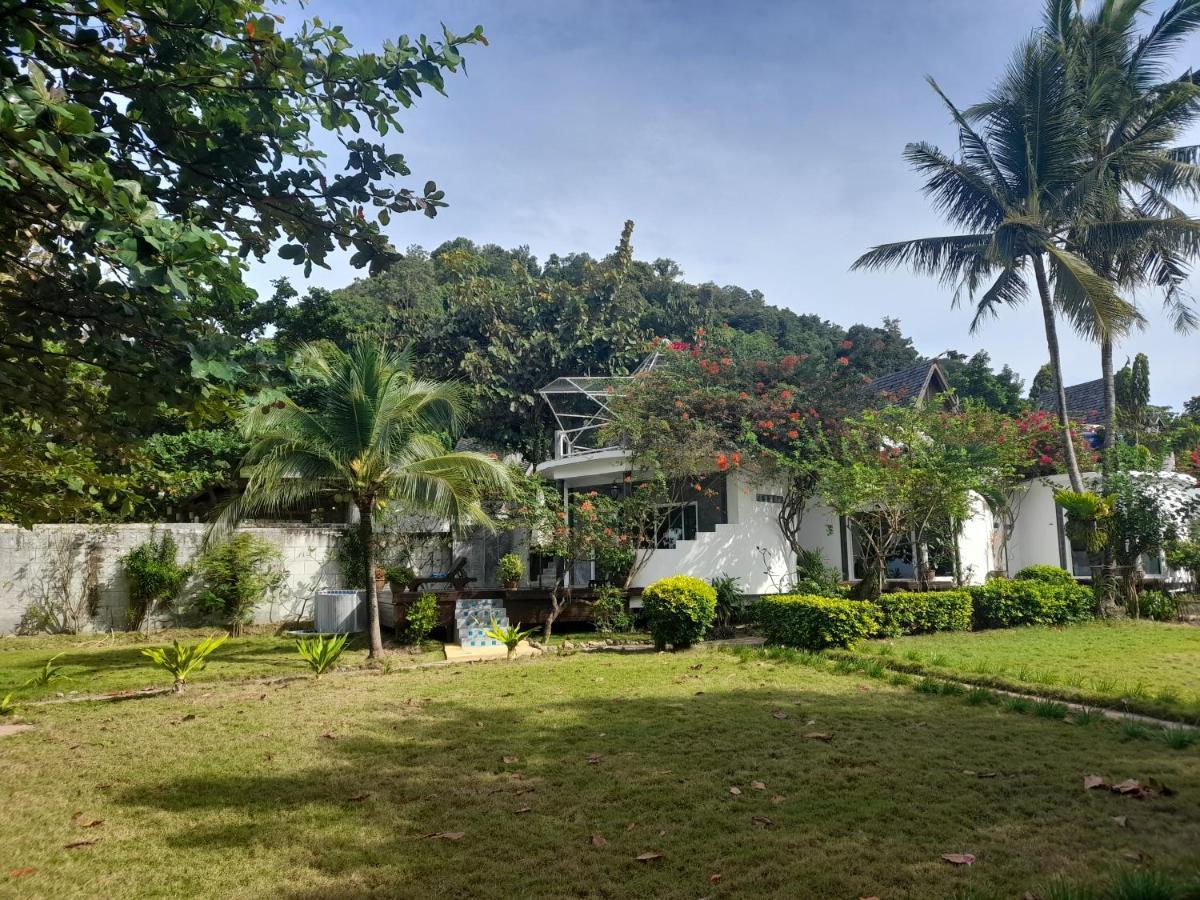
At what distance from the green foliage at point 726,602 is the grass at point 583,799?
6197 millimetres

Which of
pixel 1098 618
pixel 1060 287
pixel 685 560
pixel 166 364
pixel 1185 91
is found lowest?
pixel 1098 618

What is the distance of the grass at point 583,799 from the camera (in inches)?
153

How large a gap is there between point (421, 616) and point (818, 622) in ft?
22.0

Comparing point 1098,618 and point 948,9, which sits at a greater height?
point 948,9

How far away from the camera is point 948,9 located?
8930mm

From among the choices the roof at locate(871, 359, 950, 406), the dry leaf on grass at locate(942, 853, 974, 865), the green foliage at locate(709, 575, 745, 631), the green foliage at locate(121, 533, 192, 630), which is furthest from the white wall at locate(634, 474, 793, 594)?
the dry leaf on grass at locate(942, 853, 974, 865)

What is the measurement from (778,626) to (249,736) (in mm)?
8138

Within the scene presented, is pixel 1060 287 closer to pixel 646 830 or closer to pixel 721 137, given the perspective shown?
pixel 721 137

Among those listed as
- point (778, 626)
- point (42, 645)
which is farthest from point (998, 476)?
point (42, 645)

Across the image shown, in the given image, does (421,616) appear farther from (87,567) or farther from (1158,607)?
(1158,607)

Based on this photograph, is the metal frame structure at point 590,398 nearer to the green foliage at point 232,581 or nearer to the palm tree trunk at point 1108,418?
the green foliage at point 232,581

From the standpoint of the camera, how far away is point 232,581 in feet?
50.6

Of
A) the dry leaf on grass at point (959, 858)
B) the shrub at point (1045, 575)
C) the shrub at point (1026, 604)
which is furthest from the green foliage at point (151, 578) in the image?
the shrub at point (1045, 575)

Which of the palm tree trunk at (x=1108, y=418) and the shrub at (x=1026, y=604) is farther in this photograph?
the palm tree trunk at (x=1108, y=418)
